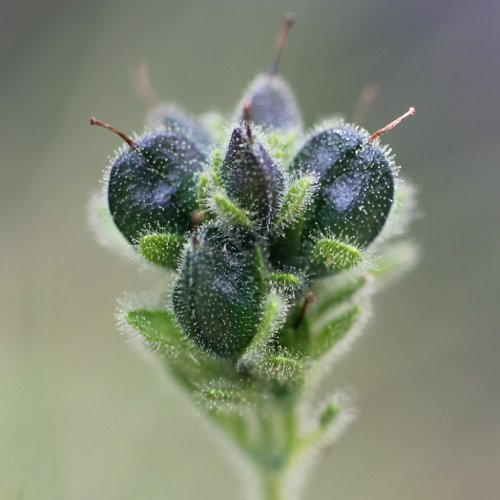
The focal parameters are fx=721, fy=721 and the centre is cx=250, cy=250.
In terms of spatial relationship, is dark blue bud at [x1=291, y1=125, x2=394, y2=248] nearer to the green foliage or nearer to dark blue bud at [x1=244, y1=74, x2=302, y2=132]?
the green foliage

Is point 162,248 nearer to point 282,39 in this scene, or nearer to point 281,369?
point 281,369

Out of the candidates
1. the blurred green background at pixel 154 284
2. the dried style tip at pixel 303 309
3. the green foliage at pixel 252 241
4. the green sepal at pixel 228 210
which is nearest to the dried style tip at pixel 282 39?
the green foliage at pixel 252 241

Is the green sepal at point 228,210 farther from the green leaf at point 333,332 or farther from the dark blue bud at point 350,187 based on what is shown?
the green leaf at point 333,332

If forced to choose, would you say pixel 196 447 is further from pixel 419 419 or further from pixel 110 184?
pixel 110 184

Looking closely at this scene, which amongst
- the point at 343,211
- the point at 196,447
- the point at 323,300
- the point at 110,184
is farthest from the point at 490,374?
the point at 110,184

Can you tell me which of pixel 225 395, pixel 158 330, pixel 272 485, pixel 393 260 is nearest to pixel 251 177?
pixel 158 330

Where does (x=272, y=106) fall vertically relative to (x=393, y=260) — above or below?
above

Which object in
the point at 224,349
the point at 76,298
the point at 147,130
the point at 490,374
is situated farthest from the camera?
the point at 76,298
